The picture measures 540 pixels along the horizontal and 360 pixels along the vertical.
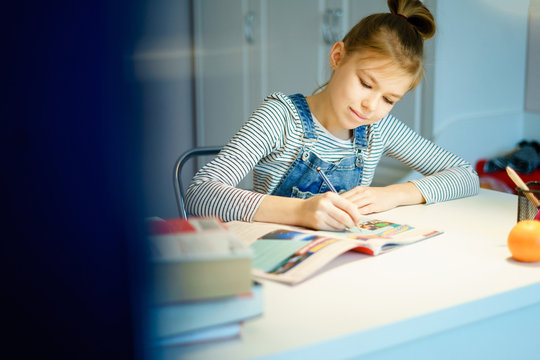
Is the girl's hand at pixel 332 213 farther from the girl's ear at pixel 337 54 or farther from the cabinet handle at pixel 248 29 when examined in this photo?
the cabinet handle at pixel 248 29

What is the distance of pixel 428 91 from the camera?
218 cm

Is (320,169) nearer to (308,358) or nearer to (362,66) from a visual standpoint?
(362,66)

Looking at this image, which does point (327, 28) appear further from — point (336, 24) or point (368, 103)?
point (368, 103)

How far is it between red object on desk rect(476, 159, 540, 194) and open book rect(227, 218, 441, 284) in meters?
1.17

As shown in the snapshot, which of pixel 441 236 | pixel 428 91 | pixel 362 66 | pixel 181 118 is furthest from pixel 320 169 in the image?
pixel 181 118

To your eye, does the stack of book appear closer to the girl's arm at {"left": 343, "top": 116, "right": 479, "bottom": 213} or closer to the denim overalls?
the girl's arm at {"left": 343, "top": 116, "right": 479, "bottom": 213}

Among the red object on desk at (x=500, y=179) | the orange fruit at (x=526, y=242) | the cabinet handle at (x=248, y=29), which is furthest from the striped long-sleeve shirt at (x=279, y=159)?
the cabinet handle at (x=248, y=29)

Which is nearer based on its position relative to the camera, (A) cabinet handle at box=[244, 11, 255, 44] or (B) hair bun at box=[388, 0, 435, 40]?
(B) hair bun at box=[388, 0, 435, 40]

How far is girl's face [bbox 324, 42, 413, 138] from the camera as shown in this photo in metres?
1.19

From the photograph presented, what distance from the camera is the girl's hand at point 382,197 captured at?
1145mm

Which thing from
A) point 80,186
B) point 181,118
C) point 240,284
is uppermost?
point 80,186

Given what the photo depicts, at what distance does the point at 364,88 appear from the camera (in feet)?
3.97

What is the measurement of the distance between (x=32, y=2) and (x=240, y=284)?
0.36m

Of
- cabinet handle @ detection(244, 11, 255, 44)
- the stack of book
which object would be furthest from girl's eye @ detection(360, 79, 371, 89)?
cabinet handle @ detection(244, 11, 255, 44)
